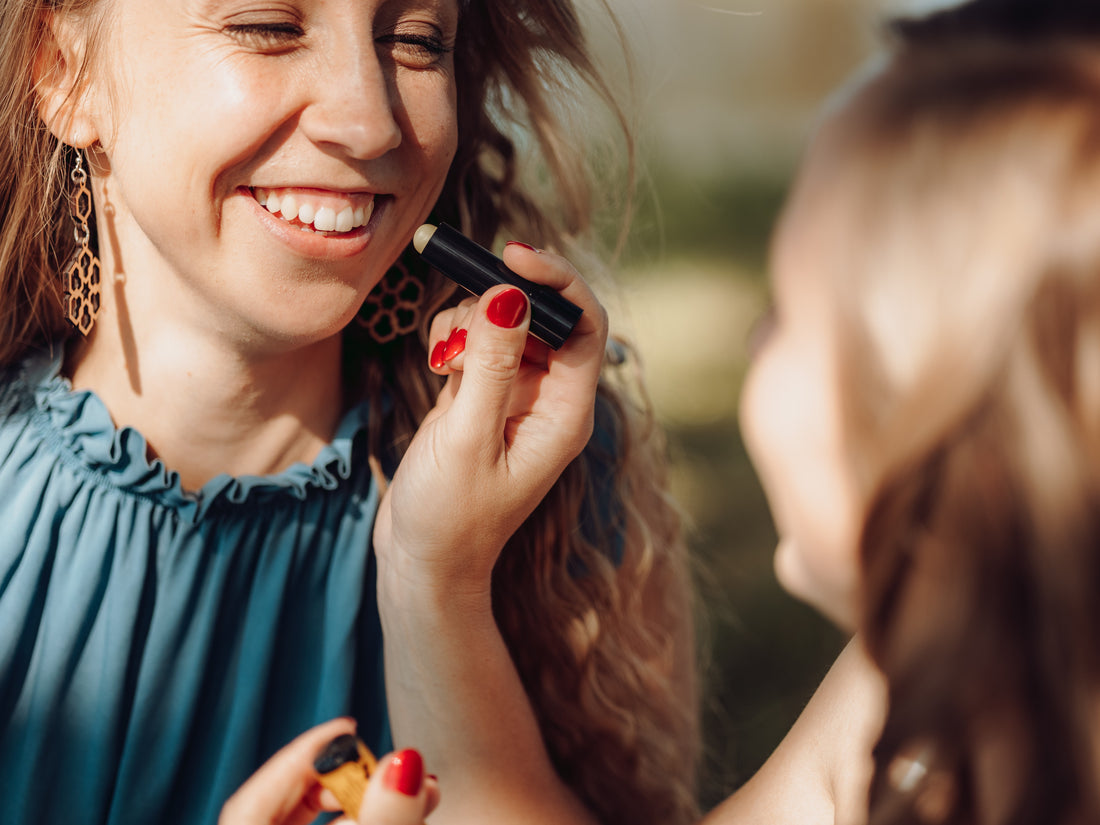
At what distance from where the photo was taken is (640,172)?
1559 mm

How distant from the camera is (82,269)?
1.31 meters

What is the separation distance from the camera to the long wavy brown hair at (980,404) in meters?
0.66

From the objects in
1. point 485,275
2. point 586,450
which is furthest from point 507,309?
point 586,450

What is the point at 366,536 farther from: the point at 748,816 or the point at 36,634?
the point at 748,816

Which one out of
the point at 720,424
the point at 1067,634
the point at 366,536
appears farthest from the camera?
the point at 720,424

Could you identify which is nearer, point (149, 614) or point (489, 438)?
point (489, 438)

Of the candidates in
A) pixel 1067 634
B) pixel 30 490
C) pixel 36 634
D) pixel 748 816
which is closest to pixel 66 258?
pixel 30 490

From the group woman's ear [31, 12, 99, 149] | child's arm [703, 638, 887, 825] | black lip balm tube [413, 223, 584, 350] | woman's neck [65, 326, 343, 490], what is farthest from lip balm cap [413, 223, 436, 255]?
child's arm [703, 638, 887, 825]

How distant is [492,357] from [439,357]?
0.14m

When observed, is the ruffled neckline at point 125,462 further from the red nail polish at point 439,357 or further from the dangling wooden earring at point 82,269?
the red nail polish at point 439,357

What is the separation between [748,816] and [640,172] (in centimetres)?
84

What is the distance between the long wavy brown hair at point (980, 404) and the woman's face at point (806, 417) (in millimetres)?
31

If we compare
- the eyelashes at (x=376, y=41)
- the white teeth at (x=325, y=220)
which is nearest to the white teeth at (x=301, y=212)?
the white teeth at (x=325, y=220)

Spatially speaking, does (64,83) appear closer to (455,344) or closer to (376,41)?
(376,41)
